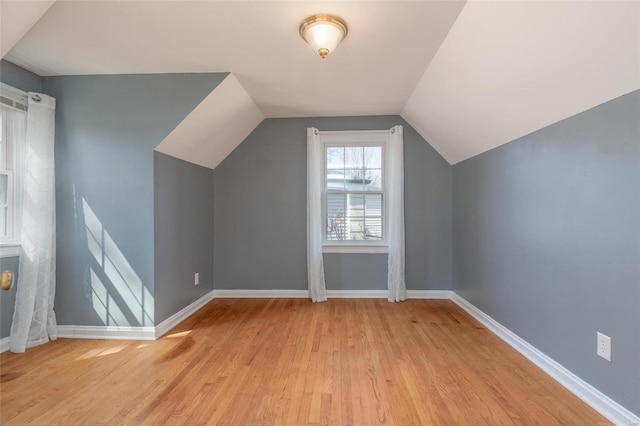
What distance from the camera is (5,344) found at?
2.32 m

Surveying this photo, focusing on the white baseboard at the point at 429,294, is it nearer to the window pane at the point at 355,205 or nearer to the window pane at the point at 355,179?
the window pane at the point at 355,205

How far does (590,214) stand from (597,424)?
3.70ft

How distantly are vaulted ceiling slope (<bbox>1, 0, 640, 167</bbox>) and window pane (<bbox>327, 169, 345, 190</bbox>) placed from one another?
1.08 metres

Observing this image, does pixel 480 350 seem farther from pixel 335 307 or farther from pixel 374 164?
pixel 374 164

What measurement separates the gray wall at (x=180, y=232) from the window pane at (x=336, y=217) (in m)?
1.58

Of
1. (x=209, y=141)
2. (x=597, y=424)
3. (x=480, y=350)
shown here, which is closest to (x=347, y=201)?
(x=209, y=141)

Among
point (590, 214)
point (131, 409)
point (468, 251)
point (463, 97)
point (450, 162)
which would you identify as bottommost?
point (131, 409)

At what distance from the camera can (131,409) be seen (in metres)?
1.69

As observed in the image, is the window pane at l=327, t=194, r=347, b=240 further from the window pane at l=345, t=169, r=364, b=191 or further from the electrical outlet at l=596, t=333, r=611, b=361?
the electrical outlet at l=596, t=333, r=611, b=361

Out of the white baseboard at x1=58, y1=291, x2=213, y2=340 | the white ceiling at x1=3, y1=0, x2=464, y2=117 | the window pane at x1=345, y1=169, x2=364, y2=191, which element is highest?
the white ceiling at x1=3, y1=0, x2=464, y2=117

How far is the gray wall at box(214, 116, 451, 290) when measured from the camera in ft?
12.5

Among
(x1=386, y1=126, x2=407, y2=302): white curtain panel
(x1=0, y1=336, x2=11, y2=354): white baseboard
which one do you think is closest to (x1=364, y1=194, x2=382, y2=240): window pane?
(x1=386, y1=126, x2=407, y2=302): white curtain panel

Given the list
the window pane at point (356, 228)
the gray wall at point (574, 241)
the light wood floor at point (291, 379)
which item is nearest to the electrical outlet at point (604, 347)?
the gray wall at point (574, 241)

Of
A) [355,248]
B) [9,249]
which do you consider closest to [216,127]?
[9,249]
